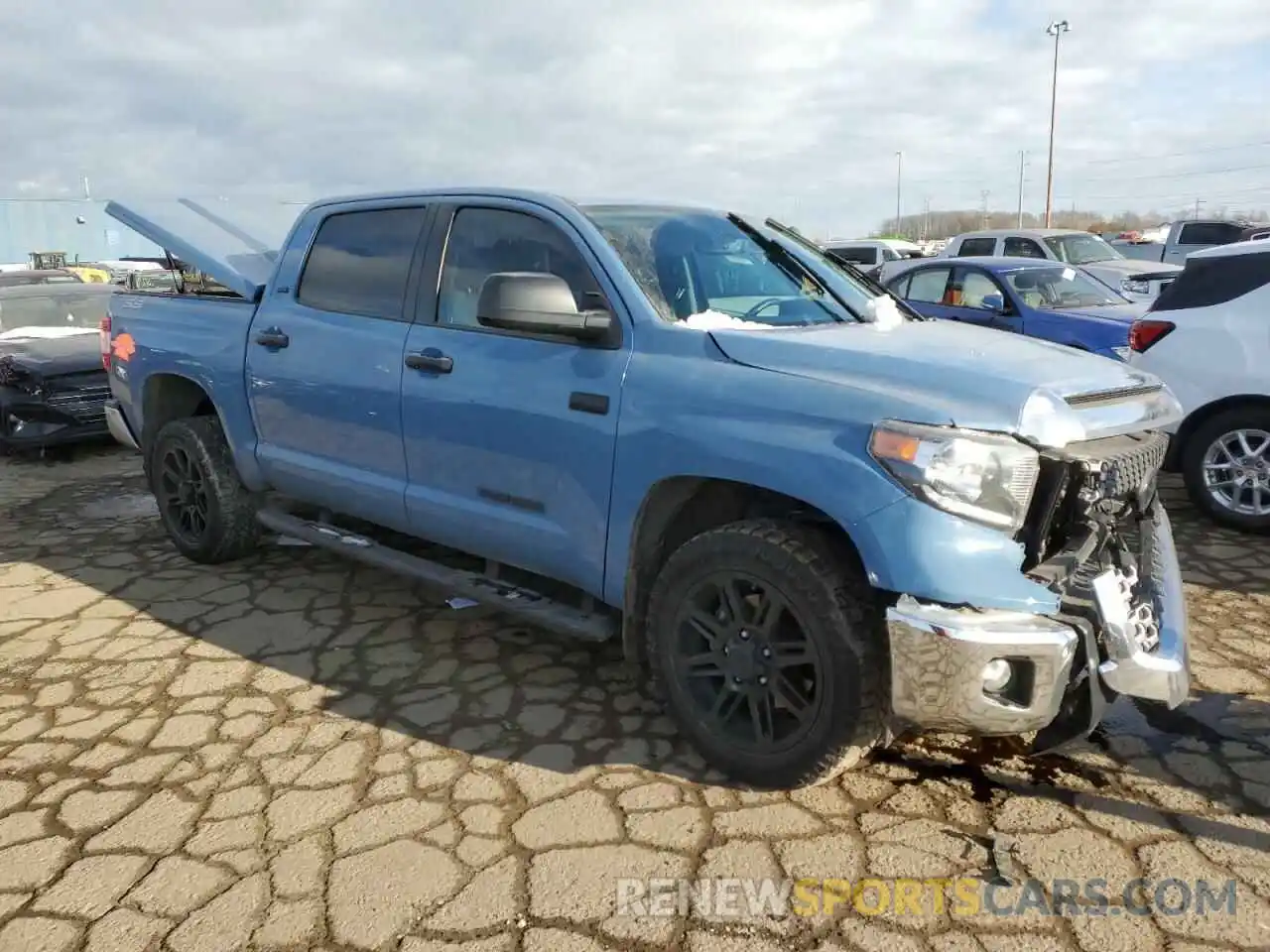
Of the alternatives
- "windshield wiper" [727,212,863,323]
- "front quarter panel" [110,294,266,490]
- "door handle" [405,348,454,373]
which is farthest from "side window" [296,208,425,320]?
"windshield wiper" [727,212,863,323]

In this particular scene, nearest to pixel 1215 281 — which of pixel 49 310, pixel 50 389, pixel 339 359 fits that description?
pixel 339 359

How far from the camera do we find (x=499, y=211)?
12.4 ft

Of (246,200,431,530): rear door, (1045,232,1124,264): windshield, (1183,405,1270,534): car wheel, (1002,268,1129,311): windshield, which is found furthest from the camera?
(1045,232,1124,264): windshield

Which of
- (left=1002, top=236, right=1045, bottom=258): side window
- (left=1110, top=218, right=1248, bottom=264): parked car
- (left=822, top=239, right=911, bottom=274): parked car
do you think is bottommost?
(left=1002, top=236, right=1045, bottom=258): side window

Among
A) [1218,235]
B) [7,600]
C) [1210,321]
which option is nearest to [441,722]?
[7,600]

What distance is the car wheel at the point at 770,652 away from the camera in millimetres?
2744

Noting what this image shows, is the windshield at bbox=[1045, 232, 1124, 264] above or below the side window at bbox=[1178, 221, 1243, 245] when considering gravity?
below

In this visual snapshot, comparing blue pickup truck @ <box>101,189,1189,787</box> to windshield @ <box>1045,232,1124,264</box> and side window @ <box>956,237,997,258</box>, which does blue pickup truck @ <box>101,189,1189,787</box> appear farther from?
side window @ <box>956,237,997,258</box>

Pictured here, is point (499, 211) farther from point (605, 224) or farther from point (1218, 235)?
point (1218, 235)

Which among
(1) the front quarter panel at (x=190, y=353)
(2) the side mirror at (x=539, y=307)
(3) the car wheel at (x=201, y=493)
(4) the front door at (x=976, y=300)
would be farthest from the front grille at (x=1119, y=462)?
(4) the front door at (x=976, y=300)

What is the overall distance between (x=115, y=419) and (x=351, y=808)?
12.1 feet

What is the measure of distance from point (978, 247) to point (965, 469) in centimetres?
1489

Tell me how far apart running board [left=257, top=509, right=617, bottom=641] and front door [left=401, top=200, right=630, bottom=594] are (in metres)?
0.13

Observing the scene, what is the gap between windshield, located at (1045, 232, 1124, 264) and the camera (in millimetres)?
15227
